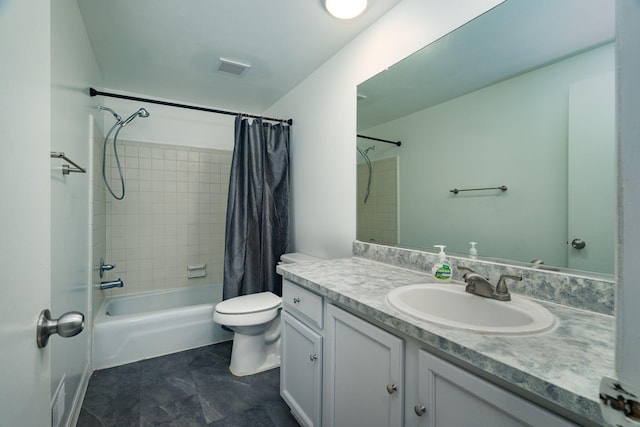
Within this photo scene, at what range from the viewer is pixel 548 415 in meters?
0.53

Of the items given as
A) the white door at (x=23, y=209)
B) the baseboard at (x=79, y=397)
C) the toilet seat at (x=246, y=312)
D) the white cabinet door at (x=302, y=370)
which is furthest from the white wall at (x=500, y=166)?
the baseboard at (x=79, y=397)

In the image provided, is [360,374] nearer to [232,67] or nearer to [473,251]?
[473,251]

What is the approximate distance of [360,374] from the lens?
1.01 meters

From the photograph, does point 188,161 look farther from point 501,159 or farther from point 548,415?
point 548,415

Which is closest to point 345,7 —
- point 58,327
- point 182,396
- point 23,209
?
point 23,209

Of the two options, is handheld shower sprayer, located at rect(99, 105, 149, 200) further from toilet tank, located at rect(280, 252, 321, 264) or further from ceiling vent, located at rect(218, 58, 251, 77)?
toilet tank, located at rect(280, 252, 321, 264)

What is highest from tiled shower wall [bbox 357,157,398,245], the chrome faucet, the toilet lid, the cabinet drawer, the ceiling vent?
the ceiling vent

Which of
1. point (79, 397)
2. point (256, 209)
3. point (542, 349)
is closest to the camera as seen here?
point (542, 349)

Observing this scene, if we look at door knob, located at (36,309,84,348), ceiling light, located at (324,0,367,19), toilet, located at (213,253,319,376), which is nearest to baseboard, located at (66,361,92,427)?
toilet, located at (213,253,319,376)

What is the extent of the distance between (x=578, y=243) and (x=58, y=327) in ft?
4.76

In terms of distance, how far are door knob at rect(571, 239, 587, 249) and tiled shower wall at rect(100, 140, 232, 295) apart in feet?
9.76

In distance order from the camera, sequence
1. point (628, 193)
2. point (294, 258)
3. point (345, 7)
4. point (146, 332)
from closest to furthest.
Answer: point (628, 193), point (345, 7), point (146, 332), point (294, 258)

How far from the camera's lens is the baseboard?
4.78 ft

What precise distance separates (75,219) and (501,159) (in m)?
2.20
